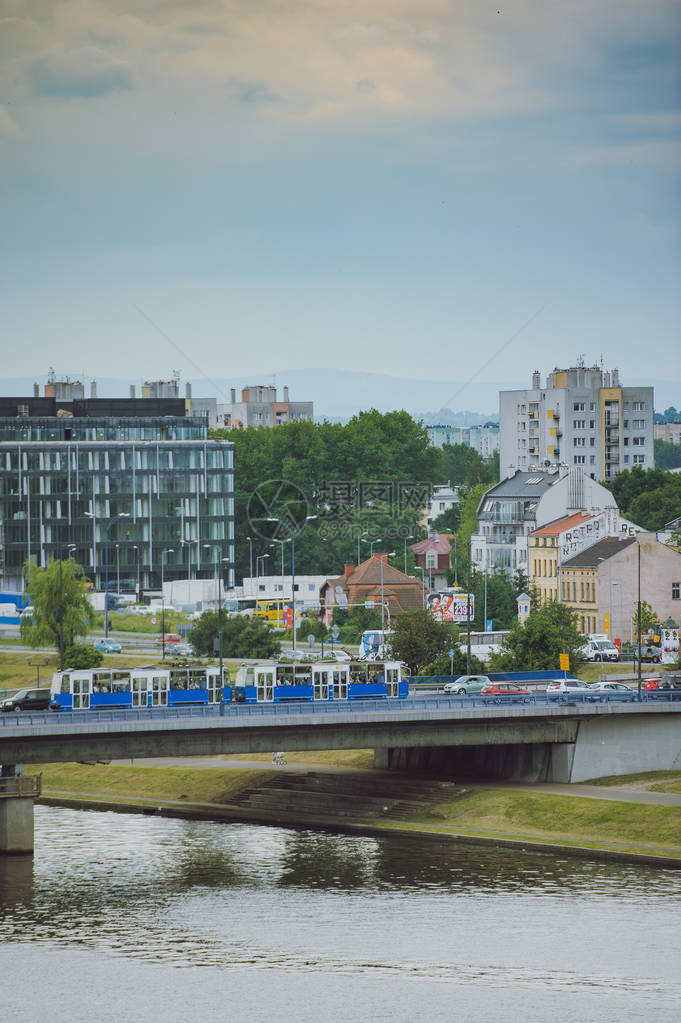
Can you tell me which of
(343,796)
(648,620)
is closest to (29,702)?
(343,796)

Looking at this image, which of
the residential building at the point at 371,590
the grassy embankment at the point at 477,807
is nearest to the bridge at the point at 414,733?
the grassy embankment at the point at 477,807

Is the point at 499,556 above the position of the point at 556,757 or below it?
above

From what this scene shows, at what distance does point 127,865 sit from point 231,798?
668 inches

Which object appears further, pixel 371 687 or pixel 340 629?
pixel 340 629

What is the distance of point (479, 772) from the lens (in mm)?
94000

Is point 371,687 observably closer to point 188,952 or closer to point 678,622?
point 188,952

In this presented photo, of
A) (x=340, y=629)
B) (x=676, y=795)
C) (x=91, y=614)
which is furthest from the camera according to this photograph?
(x=340, y=629)

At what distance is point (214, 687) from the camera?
303 ft

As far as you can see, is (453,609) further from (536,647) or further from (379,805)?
(379,805)

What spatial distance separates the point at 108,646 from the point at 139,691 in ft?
168

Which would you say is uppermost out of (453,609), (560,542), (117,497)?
(117,497)

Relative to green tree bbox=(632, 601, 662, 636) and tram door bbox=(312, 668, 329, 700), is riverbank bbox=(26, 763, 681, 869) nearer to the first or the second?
tram door bbox=(312, 668, 329, 700)

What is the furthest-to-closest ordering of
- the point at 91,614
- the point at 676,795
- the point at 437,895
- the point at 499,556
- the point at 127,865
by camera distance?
the point at 499,556, the point at 91,614, the point at 676,795, the point at 127,865, the point at 437,895

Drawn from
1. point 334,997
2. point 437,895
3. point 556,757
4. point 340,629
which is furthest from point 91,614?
point 334,997
